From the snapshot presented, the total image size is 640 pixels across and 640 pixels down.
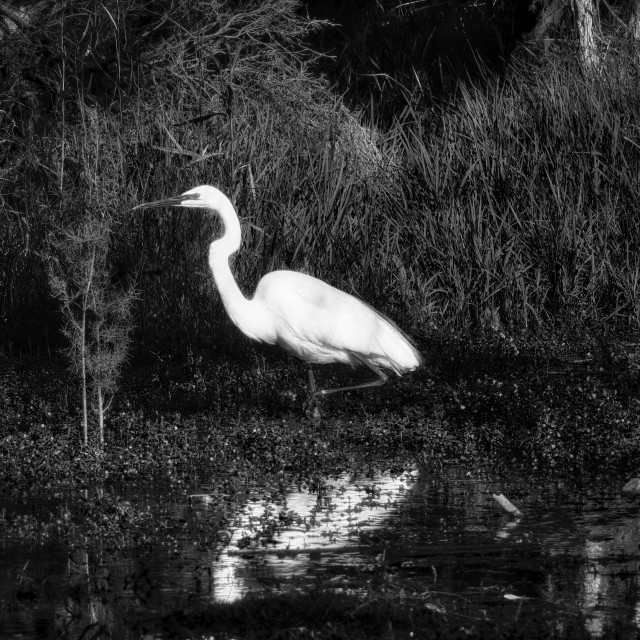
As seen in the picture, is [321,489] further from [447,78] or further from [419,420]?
[447,78]

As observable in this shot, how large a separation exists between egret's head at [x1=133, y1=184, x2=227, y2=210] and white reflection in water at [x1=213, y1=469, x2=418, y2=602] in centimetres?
282

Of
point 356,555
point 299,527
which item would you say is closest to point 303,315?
point 299,527

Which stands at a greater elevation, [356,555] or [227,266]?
[227,266]

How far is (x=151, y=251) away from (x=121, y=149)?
1.12 metres

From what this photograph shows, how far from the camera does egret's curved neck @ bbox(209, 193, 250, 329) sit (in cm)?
856

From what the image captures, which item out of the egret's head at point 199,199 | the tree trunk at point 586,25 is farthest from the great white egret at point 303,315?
the tree trunk at point 586,25

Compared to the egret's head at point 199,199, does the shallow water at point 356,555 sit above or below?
below

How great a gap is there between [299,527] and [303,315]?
3242 millimetres

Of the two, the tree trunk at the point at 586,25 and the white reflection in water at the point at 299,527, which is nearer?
the white reflection in water at the point at 299,527

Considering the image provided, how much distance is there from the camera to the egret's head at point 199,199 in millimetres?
8719

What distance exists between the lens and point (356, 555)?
491cm

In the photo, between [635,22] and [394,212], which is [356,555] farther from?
[635,22]

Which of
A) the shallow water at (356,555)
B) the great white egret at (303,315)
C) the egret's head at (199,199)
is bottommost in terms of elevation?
the shallow water at (356,555)

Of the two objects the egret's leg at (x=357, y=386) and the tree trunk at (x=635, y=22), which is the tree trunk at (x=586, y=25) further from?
the egret's leg at (x=357, y=386)
